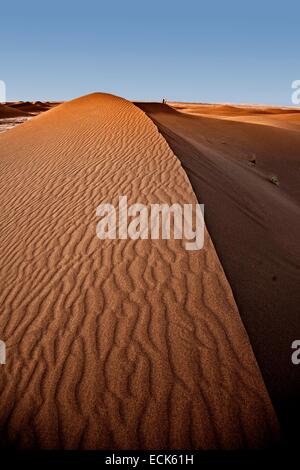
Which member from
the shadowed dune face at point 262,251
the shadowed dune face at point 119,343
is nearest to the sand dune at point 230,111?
the shadowed dune face at point 262,251

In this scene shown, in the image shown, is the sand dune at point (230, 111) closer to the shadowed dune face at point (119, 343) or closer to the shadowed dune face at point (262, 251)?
the shadowed dune face at point (262, 251)

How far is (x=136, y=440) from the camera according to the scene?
269 cm

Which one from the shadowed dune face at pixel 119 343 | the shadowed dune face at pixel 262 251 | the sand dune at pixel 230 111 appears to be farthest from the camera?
the sand dune at pixel 230 111

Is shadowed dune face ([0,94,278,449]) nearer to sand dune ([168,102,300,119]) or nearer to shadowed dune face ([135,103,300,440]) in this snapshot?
shadowed dune face ([135,103,300,440])

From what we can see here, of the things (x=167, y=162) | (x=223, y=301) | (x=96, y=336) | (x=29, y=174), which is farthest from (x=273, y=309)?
(x=29, y=174)

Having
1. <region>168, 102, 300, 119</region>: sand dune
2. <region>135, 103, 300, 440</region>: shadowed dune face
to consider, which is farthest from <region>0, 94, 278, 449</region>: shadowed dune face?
<region>168, 102, 300, 119</region>: sand dune

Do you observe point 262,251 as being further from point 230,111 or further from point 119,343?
point 230,111

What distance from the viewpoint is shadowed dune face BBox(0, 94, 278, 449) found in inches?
109

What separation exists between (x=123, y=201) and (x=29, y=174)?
3.84 m

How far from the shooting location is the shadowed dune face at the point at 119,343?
2781 millimetres

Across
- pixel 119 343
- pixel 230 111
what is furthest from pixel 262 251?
pixel 230 111

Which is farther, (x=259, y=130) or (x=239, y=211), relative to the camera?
(x=259, y=130)

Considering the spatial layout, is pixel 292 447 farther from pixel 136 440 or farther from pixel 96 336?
pixel 96 336

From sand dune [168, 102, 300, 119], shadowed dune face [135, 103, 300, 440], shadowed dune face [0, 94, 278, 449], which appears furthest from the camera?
sand dune [168, 102, 300, 119]
